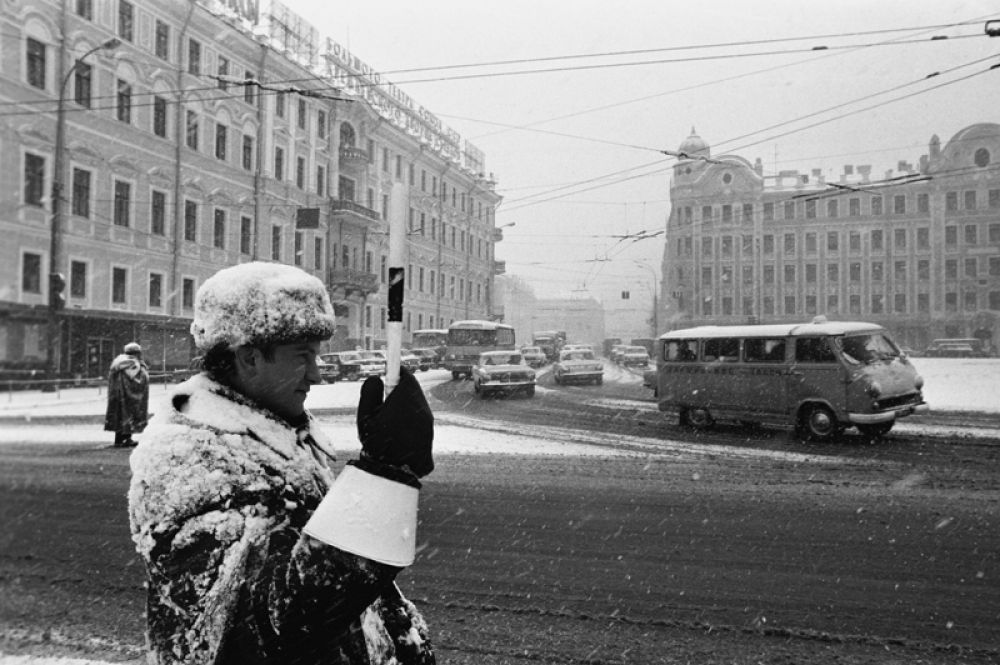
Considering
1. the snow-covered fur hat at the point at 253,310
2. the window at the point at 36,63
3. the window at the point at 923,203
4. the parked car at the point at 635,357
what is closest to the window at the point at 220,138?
the window at the point at 36,63

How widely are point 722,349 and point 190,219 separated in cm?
999

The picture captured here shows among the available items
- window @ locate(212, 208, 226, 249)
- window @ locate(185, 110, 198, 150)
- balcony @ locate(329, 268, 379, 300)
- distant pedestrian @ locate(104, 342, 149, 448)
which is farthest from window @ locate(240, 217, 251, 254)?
balcony @ locate(329, 268, 379, 300)

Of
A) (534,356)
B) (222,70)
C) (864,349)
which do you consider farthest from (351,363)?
(534,356)

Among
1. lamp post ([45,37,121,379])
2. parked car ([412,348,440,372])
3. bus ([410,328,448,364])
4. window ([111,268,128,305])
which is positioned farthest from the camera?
bus ([410,328,448,364])

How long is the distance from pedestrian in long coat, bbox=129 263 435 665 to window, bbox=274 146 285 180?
15.1 meters

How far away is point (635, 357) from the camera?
42.6 metres

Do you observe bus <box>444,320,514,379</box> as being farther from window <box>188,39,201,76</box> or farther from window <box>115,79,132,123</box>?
window <box>115,79,132,123</box>

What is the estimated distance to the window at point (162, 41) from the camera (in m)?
10.6

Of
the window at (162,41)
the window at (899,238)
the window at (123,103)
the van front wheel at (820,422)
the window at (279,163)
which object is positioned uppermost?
the window at (899,238)

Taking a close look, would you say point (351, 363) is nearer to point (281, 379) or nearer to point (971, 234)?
point (281, 379)

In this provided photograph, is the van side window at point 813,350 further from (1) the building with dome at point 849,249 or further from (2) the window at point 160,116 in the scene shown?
(1) the building with dome at point 849,249

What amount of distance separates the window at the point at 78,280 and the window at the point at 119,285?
0.43 metres

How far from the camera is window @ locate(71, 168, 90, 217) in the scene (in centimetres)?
669

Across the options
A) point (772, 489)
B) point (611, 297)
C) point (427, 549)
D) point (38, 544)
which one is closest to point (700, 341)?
point (772, 489)
